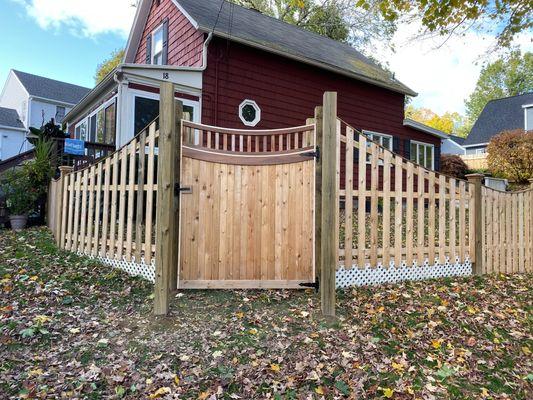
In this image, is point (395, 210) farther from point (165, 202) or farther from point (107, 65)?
point (107, 65)

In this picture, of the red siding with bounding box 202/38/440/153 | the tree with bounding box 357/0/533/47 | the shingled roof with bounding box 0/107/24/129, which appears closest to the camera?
the tree with bounding box 357/0/533/47

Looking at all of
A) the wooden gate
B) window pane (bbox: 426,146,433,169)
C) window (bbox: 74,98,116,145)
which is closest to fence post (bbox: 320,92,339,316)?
the wooden gate

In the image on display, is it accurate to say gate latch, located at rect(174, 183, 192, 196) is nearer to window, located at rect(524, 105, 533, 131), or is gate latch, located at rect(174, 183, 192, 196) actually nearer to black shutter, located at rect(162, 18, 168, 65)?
black shutter, located at rect(162, 18, 168, 65)

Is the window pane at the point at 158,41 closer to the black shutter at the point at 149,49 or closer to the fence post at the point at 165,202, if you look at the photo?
the black shutter at the point at 149,49

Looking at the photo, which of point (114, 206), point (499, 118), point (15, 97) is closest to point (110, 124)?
point (114, 206)

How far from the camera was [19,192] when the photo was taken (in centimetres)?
748

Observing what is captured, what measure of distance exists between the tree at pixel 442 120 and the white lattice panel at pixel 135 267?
156 ft

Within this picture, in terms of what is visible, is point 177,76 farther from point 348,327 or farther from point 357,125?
point 348,327

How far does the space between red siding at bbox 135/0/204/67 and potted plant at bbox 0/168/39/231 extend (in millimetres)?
4812

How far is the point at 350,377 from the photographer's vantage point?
2.72 meters

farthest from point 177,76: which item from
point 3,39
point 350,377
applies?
point 3,39

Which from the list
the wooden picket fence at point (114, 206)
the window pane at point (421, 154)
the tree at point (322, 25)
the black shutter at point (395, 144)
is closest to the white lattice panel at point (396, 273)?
the wooden picket fence at point (114, 206)

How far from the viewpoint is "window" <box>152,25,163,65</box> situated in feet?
39.8

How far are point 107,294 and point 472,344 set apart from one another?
3.43 meters
